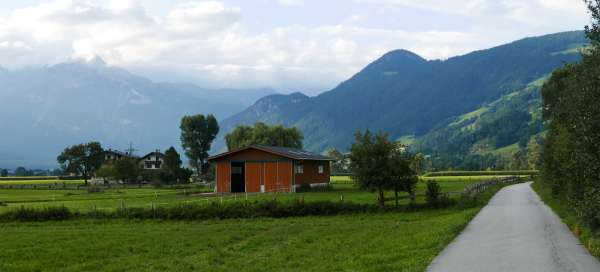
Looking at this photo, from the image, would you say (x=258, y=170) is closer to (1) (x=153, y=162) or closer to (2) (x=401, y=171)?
(2) (x=401, y=171)

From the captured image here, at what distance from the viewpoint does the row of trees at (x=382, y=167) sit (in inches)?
1503

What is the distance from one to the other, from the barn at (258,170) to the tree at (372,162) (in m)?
24.3

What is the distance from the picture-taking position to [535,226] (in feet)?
85.7

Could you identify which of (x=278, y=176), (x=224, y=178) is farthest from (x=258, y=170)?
(x=224, y=178)

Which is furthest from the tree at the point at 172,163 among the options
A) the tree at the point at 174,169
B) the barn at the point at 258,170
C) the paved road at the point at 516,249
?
the paved road at the point at 516,249

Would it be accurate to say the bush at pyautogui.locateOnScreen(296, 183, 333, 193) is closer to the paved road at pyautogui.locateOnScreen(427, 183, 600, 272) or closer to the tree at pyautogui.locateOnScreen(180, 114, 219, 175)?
the paved road at pyautogui.locateOnScreen(427, 183, 600, 272)

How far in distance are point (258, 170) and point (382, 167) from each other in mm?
28230

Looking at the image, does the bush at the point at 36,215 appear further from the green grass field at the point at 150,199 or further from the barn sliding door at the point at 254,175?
the barn sliding door at the point at 254,175

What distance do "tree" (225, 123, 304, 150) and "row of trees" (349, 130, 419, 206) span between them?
234 ft

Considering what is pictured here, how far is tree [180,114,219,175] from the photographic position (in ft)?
445

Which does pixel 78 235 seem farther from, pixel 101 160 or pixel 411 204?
pixel 101 160

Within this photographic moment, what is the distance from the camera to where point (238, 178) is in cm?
6612

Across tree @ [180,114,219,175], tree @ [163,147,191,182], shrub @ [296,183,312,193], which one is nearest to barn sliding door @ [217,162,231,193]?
shrub @ [296,183,312,193]

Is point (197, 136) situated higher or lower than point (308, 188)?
higher
